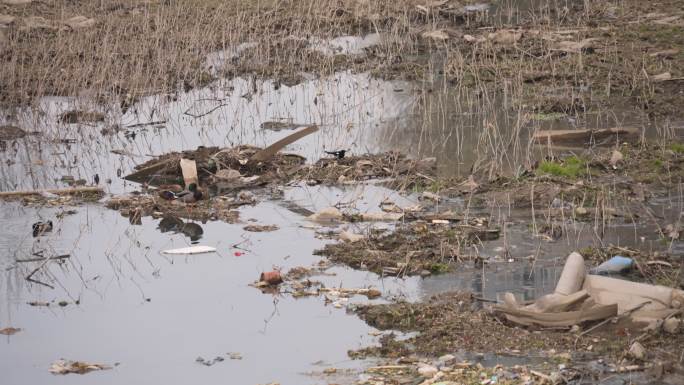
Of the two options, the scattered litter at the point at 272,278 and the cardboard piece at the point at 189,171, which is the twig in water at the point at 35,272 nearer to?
the scattered litter at the point at 272,278

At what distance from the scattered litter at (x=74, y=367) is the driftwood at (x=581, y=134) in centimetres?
601

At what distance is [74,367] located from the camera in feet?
20.5

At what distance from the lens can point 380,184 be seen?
32.9ft

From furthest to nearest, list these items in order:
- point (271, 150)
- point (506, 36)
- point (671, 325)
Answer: point (506, 36), point (271, 150), point (671, 325)

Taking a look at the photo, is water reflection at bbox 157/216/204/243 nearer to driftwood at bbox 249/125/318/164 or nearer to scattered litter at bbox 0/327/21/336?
driftwood at bbox 249/125/318/164

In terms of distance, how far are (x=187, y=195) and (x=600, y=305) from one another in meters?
4.67

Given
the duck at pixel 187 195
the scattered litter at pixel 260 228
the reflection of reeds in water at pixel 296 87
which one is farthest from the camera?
the reflection of reeds in water at pixel 296 87

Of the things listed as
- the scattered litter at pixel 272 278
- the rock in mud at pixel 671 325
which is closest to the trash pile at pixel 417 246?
the scattered litter at pixel 272 278

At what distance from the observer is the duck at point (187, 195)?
9.84 metres

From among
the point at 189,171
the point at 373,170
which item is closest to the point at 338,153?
the point at 373,170

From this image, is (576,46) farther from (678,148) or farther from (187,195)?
(187,195)

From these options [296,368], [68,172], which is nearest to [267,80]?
[68,172]

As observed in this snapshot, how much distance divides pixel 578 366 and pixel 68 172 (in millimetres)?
6855

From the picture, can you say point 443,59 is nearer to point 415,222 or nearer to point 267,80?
point 267,80
